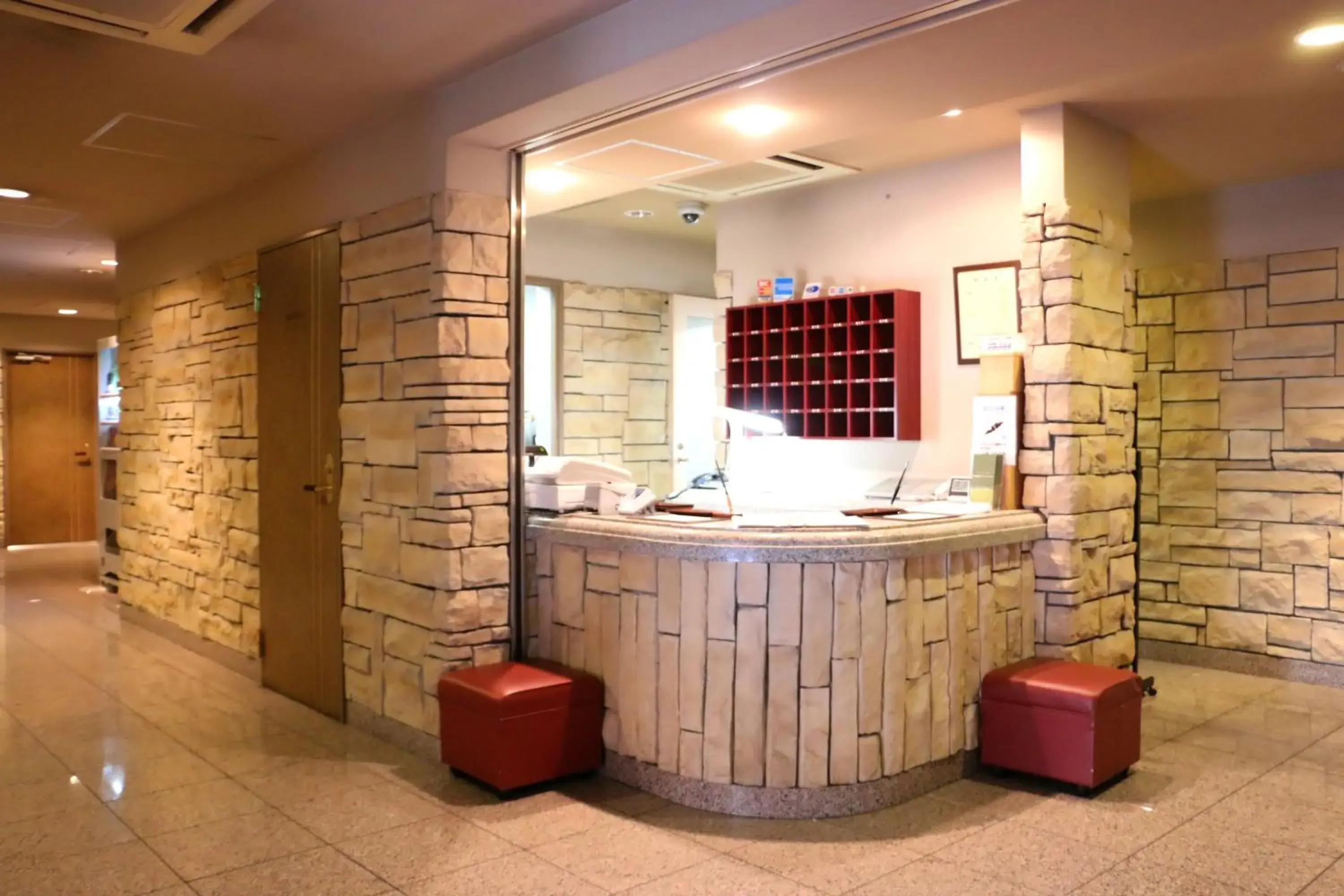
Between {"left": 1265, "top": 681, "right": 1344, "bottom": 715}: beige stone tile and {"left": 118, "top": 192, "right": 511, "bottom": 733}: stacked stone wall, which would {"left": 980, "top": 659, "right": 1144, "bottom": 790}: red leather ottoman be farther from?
{"left": 118, "top": 192, "right": 511, "bottom": 733}: stacked stone wall

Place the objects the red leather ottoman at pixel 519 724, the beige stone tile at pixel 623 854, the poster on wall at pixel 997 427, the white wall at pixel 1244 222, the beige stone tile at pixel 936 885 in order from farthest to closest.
A: 1. the white wall at pixel 1244 222
2. the poster on wall at pixel 997 427
3. the red leather ottoman at pixel 519 724
4. the beige stone tile at pixel 623 854
5. the beige stone tile at pixel 936 885

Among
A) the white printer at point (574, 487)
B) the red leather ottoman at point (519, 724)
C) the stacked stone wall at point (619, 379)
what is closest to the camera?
the red leather ottoman at point (519, 724)

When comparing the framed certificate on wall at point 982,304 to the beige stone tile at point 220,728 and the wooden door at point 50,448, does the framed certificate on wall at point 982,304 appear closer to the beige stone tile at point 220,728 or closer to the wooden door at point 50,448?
the beige stone tile at point 220,728

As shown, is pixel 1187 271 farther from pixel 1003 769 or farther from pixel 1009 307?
pixel 1003 769

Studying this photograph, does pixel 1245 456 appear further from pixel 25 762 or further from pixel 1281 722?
pixel 25 762

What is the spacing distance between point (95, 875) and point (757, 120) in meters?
3.02

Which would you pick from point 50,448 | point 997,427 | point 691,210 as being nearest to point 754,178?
point 691,210

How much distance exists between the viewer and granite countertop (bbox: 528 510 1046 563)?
3113 millimetres

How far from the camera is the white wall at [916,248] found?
473 cm

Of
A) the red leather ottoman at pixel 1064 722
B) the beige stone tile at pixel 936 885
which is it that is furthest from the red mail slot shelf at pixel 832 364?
the beige stone tile at pixel 936 885

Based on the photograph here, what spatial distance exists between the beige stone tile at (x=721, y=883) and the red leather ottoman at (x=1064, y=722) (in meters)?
1.11

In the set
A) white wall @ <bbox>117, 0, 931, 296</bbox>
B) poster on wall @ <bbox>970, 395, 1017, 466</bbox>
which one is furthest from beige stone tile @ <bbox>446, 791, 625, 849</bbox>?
white wall @ <bbox>117, 0, 931, 296</bbox>

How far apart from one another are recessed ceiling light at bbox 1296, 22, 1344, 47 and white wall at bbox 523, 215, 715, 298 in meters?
4.14

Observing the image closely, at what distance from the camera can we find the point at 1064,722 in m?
3.35
